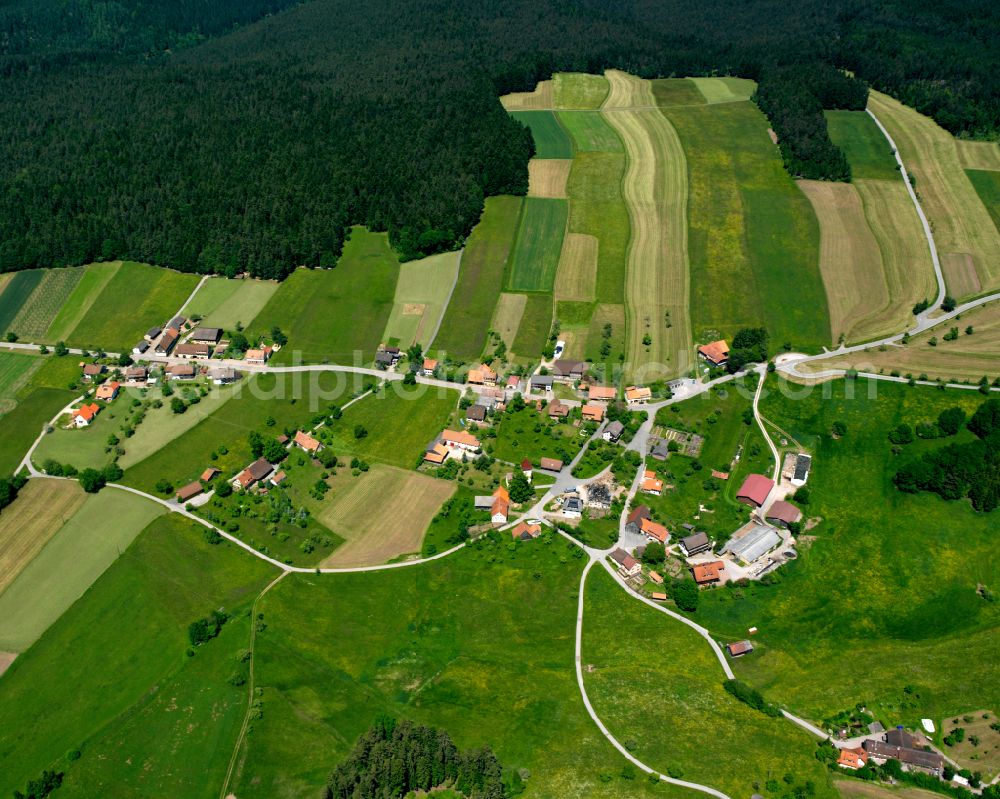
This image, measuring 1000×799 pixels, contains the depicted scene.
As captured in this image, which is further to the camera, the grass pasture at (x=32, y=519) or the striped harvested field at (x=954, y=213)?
the striped harvested field at (x=954, y=213)

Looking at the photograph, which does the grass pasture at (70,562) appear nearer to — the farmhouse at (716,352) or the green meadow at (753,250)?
the farmhouse at (716,352)

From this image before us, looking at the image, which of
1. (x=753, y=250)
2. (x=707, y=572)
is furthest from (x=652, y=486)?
(x=753, y=250)

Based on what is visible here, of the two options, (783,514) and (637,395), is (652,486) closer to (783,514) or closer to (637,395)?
(783,514)

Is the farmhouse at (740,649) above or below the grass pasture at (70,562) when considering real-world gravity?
above

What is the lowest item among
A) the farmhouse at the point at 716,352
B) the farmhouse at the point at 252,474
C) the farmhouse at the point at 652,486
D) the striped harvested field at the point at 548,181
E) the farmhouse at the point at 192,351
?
the farmhouse at the point at 252,474

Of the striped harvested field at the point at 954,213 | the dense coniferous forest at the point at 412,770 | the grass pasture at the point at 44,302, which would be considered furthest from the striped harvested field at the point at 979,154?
the grass pasture at the point at 44,302

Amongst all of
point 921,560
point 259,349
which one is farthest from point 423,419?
point 921,560

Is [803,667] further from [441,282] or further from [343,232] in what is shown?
[343,232]
